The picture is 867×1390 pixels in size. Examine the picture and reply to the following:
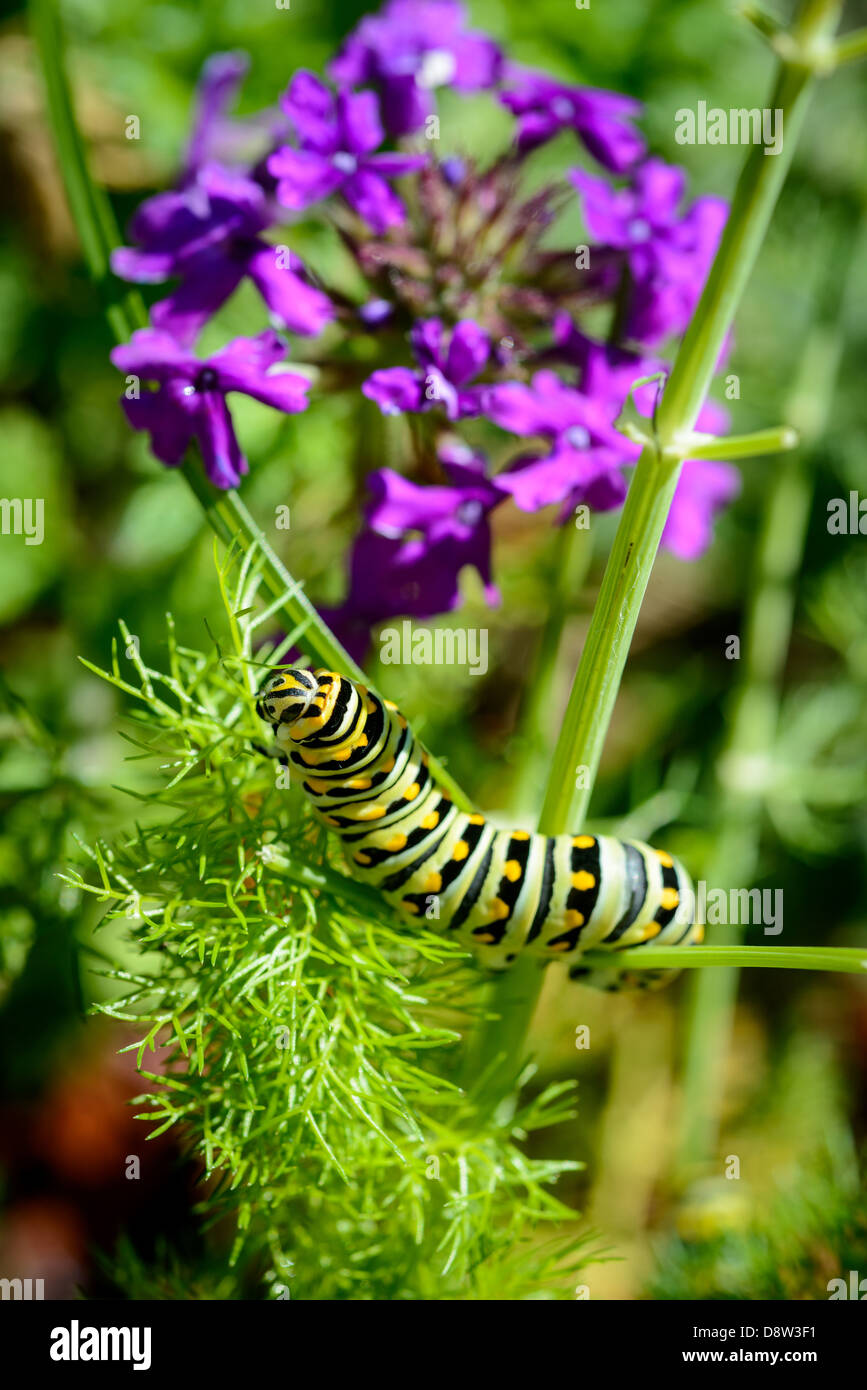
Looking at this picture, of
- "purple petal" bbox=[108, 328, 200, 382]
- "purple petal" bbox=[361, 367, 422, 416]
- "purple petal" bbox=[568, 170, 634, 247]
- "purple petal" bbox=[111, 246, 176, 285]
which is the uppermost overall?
"purple petal" bbox=[568, 170, 634, 247]

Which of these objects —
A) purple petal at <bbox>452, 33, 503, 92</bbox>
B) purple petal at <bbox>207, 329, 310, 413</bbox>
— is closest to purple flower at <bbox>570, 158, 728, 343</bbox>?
purple petal at <bbox>452, 33, 503, 92</bbox>

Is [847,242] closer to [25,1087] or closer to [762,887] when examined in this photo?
[762,887]

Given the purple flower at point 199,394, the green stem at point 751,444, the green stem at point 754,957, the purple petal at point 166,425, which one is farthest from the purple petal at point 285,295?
the green stem at point 754,957

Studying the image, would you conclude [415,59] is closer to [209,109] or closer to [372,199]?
[372,199]

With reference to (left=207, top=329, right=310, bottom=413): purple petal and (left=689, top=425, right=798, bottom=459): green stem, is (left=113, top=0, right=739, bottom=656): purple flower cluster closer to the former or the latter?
(left=207, top=329, right=310, bottom=413): purple petal

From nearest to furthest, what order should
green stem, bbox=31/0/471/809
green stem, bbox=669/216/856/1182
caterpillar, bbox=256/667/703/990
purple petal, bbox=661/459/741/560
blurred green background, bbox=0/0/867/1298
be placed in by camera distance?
caterpillar, bbox=256/667/703/990
green stem, bbox=31/0/471/809
purple petal, bbox=661/459/741/560
blurred green background, bbox=0/0/867/1298
green stem, bbox=669/216/856/1182
